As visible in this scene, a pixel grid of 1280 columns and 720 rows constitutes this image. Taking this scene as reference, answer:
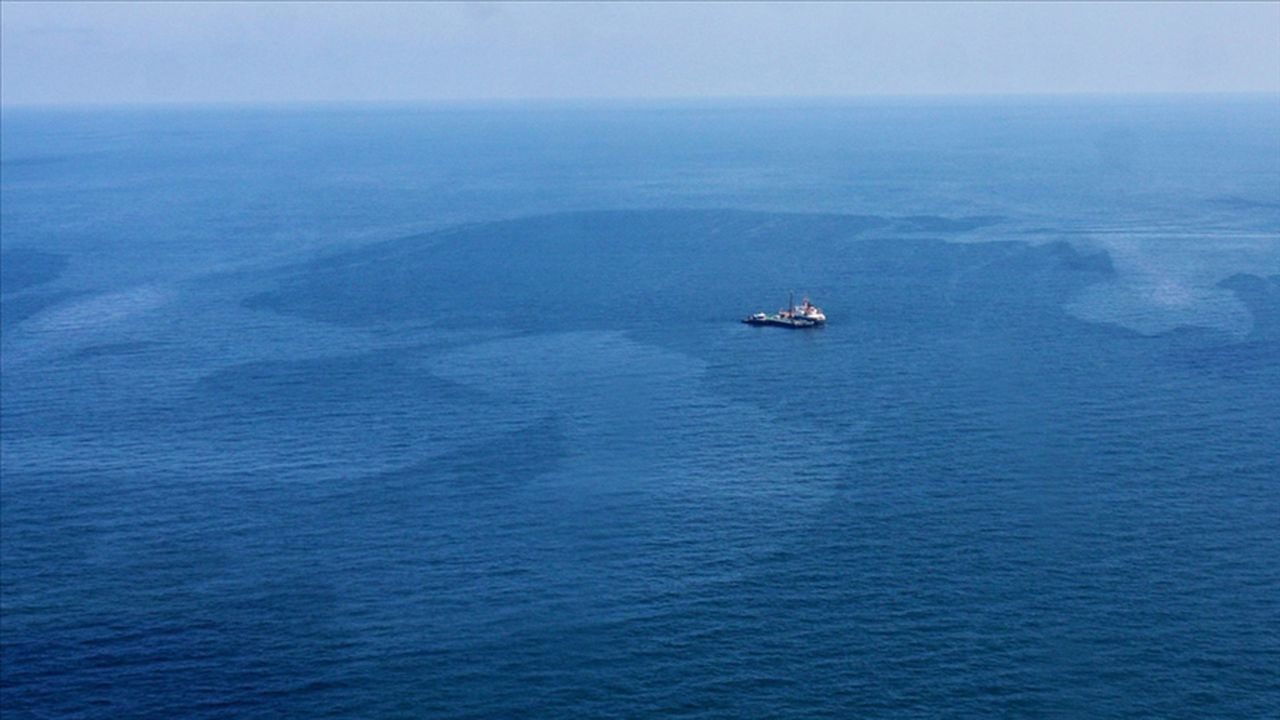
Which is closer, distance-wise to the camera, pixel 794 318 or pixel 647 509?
pixel 647 509

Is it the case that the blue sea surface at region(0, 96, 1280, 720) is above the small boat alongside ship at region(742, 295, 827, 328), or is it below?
below

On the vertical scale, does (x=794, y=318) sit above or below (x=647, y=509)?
above

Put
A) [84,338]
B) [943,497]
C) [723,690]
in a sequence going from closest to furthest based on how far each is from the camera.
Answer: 1. [723,690]
2. [943,497]
3. [84,338]

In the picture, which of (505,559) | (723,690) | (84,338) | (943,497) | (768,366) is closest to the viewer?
(723,690)

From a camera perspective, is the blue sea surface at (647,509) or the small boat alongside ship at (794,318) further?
the small boat alongside ship at (794,318)

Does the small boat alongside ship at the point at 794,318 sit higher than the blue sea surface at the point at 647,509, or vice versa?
the small boat alongside ship at the point at 794,318

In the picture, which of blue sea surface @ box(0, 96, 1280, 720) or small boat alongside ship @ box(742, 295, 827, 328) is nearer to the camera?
blue sea surface @ box(0, 96, 1280, 720)

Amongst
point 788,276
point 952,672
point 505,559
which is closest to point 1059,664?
point 952,672

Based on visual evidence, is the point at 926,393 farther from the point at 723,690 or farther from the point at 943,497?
the point at 723,690
